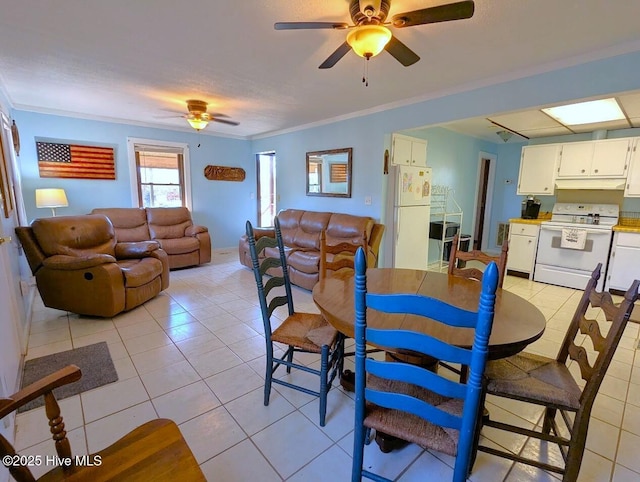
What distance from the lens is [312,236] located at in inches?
185

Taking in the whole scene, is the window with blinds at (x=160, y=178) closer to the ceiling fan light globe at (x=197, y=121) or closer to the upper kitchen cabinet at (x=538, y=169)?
the ceiling fan light globe at (x=197, y=121)

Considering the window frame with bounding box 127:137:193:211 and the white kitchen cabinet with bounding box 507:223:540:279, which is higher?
the window frame with bounding box 127:137:193:211

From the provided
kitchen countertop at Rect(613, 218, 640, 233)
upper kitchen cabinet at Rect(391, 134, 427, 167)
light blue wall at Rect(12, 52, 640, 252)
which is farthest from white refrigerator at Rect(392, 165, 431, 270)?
kitchen countertop at Rect(613, 218, 640, 233)

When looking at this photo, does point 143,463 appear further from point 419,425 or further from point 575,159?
point 575,159

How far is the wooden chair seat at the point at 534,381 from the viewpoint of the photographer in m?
1.31

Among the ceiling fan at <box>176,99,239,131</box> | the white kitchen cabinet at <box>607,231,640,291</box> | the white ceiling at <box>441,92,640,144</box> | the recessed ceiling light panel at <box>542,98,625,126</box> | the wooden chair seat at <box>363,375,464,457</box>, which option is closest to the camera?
the wooden chair seat at <box>363,375,464,457</box>

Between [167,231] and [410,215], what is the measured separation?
385 cm

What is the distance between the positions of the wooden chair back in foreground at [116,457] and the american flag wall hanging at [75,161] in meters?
4.84

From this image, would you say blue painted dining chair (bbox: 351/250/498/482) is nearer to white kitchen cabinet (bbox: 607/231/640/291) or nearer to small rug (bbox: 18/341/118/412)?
small rug (bbox: 18/341/118/412)

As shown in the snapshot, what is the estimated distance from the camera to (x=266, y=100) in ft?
12.5

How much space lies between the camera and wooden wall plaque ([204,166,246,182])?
19.7ft

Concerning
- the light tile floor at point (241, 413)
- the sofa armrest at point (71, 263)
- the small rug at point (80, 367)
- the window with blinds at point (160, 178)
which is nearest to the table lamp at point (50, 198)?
the window with blinds at point (160, 178)

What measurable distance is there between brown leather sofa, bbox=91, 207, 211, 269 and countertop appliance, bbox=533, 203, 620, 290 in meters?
5.17

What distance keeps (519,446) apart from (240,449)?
1.45 m
